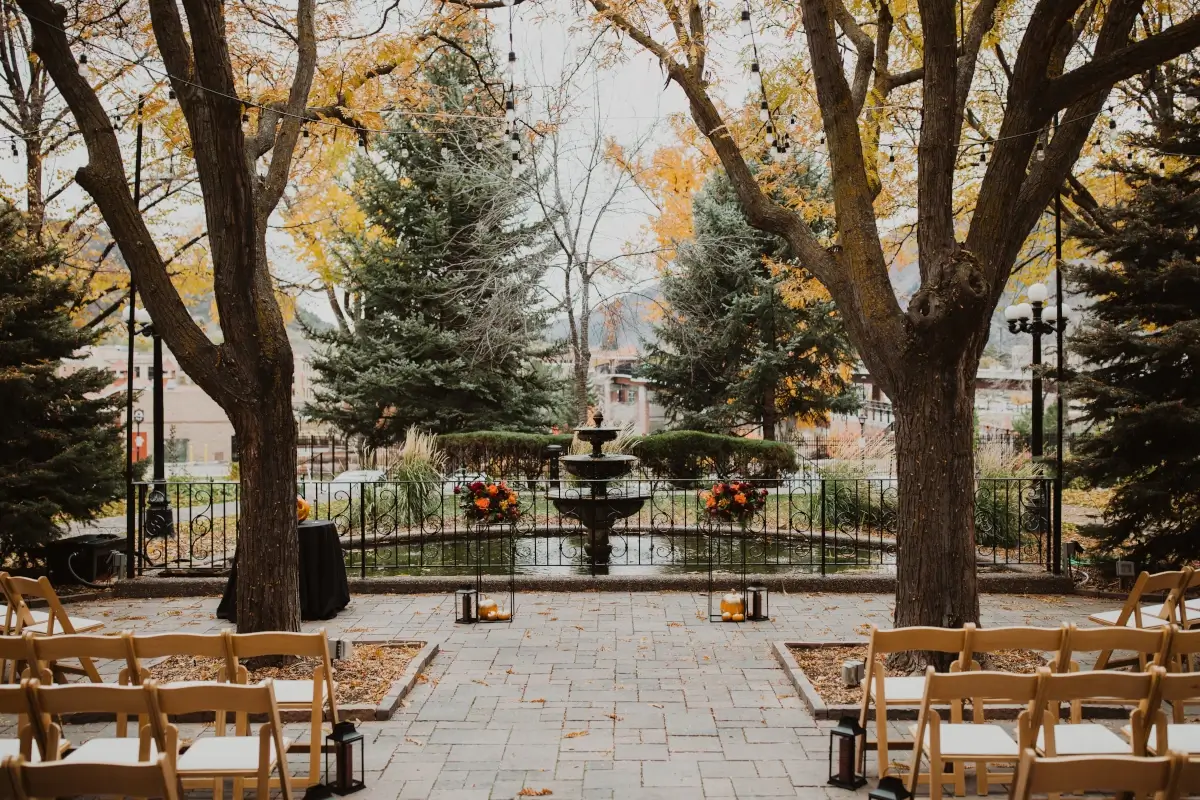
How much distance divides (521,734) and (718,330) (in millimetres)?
19301

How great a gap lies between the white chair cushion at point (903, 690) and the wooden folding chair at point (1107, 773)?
1860 millimetres

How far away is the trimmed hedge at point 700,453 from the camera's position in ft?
66.0

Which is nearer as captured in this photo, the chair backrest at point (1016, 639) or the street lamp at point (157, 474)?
the chair backrest at point (1016, 639)

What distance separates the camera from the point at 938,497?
22.2 feet

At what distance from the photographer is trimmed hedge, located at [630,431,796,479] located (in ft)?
66.0

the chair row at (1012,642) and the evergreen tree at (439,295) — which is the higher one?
the evergreen tree at (439,295)

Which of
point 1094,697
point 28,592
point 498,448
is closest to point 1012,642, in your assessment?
point 1094,697

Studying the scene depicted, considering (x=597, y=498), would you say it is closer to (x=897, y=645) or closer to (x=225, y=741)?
(x=897, y=645)

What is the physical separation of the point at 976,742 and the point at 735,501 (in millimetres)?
6380

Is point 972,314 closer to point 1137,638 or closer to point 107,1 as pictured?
point 1137,638

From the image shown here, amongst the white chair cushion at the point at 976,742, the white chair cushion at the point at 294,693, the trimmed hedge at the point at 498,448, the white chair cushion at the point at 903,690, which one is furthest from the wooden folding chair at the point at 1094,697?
the trimmed hedge at the point at 498,448

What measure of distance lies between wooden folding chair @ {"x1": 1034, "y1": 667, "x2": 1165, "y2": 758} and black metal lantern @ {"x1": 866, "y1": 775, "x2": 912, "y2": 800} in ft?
2.33

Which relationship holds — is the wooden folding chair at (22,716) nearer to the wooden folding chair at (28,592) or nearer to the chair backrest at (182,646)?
the chair backrest at (182,646)

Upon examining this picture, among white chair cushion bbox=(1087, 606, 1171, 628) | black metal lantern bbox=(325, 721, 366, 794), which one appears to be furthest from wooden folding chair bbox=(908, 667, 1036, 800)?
black metal lantern bbox=(325, 721, 366, 794)
